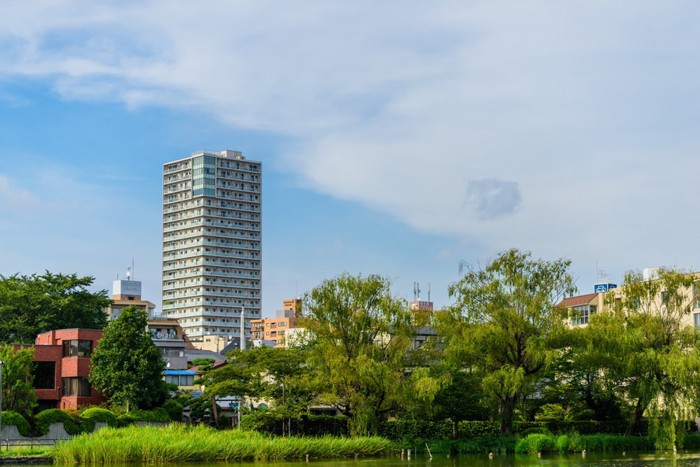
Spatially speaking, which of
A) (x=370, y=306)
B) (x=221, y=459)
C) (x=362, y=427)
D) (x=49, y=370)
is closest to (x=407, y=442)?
(x=362, y=427)

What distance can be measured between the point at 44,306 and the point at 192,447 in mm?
45983

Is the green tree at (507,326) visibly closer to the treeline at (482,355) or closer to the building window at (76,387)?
the treeline at (482,355)

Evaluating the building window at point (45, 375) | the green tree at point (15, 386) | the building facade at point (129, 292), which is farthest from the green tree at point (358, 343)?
the building facade at point (129, 292)

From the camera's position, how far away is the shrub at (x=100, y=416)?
64250 mm

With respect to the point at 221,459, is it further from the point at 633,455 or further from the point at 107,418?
the point at 633,455

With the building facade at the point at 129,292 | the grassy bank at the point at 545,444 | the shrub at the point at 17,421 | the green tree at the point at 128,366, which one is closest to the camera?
the grassy bank at the point at 545,444

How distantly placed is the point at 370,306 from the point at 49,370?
28550 millimetres

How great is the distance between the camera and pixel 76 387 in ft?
237

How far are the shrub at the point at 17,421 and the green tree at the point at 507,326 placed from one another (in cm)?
2786

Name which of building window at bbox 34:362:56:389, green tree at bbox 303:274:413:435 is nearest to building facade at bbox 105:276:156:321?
building window at bbox 34:362:56:389

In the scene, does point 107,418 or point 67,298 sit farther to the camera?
point 67,298

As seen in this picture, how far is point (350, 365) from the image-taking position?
59.0 metres

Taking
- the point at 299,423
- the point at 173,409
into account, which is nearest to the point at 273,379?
the point at 299,423

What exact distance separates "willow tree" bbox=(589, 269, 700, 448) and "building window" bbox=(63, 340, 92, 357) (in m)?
38.3
